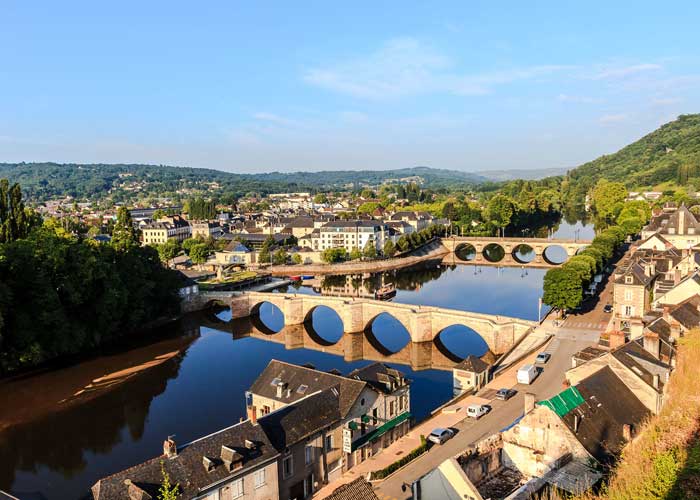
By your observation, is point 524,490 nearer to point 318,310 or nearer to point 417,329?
point 417,329

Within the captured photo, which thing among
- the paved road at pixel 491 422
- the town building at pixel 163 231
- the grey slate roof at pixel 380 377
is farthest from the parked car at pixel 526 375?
the town building at pixel 163 231

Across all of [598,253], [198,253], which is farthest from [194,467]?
[198,253]

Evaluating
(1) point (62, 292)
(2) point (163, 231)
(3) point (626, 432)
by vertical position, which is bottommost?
(2) point (163, 231)

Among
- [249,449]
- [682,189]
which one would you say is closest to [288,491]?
[249,449]

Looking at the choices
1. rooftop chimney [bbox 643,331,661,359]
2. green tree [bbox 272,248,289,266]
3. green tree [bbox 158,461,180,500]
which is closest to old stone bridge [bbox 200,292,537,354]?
rooftop chimney [bbox 643,331,661,359]

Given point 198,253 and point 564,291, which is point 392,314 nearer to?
point 564,291

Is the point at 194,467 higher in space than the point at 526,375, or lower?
higher

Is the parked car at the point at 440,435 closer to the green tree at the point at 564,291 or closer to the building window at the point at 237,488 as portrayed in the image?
the building window at the point at 237,488
